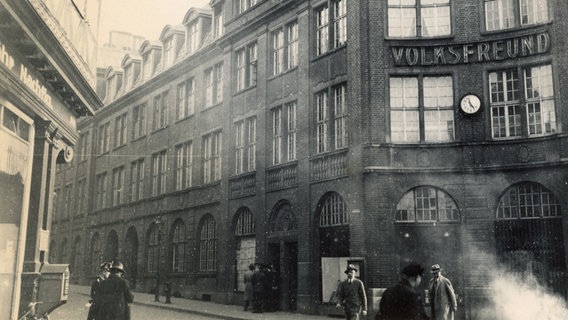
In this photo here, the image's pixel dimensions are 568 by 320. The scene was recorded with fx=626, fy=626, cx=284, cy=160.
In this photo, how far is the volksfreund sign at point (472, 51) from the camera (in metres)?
19.7

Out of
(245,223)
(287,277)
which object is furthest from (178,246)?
(287,277)

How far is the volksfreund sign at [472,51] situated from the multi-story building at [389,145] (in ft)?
0.13

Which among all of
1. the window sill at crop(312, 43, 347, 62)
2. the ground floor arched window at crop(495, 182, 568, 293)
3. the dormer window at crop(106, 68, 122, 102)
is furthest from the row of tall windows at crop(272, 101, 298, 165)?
the dormer window at crop(106, 68, 122, 102)

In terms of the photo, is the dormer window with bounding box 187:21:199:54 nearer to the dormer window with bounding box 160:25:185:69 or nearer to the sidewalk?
the dormer window with bounding box 160:25:185:69

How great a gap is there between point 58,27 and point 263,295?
484 inches

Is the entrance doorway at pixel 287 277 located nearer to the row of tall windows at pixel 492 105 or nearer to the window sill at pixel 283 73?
the row of tall windows at pixel 492 105

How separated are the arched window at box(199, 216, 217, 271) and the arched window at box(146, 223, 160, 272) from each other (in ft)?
15.9

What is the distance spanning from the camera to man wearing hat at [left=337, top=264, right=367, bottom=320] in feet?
45.2

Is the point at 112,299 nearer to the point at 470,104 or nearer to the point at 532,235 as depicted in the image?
the point at 532,235

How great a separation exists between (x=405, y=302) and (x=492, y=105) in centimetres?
1443

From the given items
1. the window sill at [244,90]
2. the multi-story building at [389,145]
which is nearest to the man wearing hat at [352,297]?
the multi-story building at [389,145]

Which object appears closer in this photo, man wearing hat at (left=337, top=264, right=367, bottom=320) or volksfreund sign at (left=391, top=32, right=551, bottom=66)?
man wearing hat at (left=337, top=264, right=367, bottom=320)

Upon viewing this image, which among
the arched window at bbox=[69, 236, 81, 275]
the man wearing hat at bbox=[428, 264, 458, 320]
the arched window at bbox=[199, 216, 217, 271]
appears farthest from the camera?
the arched window at bbox=[69, 236, 81, 275]

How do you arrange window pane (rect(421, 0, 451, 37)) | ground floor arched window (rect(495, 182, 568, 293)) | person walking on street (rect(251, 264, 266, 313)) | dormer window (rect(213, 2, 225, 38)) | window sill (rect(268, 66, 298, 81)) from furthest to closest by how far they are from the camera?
1. dormer window (rect(213, 2, 225, 38))
2. window sill (rect(268, 66, 298, 81))
3. person walking on street (rect(251, 264, 266, 313))
4. window pane (rect(421, 0, 451, 37))
5. ground floor arched window (rect(495, 182, 568, 293))
